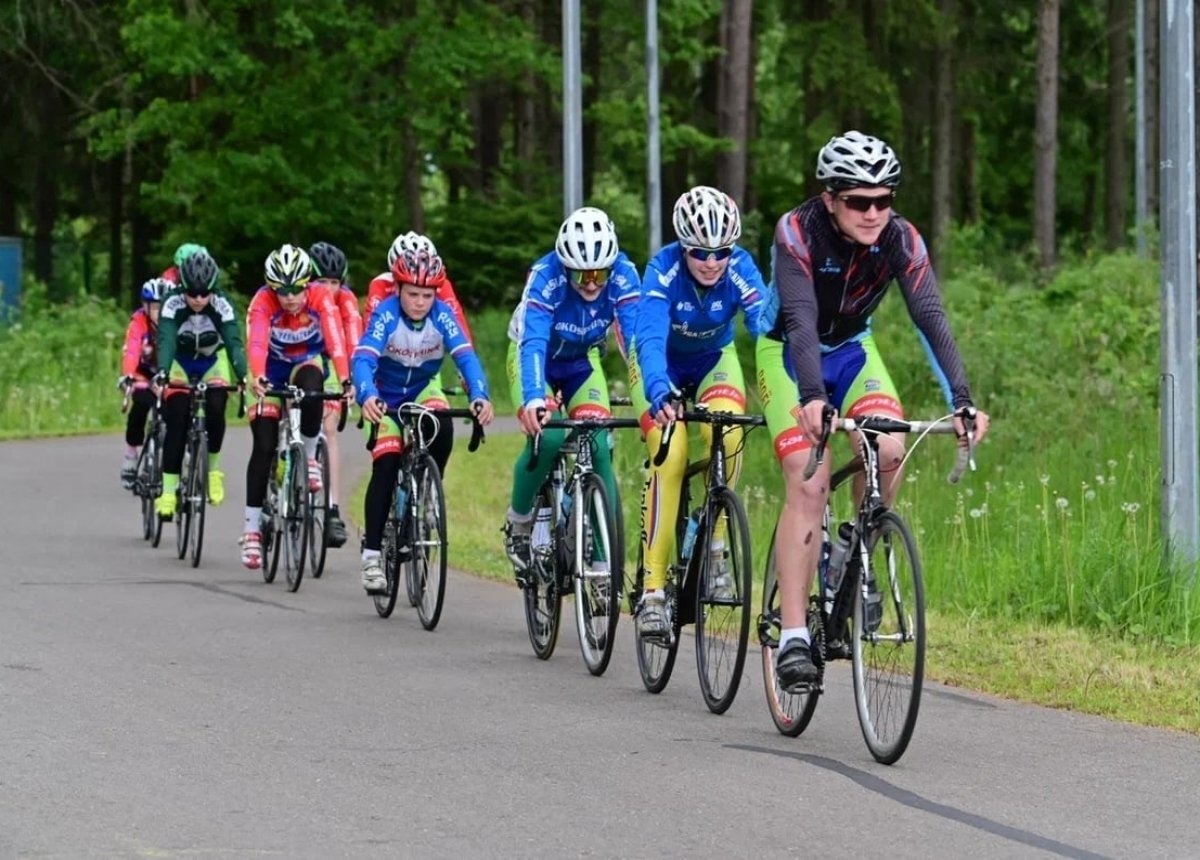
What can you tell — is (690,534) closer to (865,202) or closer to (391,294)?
(865,202)

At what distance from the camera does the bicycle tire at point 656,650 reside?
33.0ft

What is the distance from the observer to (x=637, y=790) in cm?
782

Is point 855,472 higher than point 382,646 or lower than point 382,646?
higher

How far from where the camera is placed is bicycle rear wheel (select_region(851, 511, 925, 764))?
8055 millimetres

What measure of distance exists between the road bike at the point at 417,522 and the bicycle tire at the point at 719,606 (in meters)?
2.66

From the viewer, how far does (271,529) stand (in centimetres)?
1510

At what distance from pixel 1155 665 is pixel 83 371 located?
85.3 ft

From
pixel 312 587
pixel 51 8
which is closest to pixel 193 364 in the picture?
pixel 312 587

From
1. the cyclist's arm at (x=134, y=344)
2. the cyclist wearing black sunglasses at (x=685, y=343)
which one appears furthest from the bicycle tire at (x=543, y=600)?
the cyclist's arm at (x=134, y=344)

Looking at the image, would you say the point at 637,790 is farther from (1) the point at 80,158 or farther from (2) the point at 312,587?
(1) the point at 80,158

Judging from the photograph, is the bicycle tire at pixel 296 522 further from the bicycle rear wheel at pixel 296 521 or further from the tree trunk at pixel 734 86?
the tree trunk at pixel 734 86

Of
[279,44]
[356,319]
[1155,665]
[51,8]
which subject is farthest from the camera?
[51,8]

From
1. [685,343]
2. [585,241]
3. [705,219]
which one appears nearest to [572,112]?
[585,241]

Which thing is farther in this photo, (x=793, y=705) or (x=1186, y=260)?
(x=1186, y=260)
